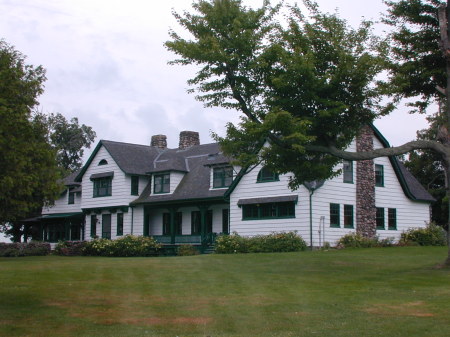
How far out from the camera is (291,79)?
19969mm

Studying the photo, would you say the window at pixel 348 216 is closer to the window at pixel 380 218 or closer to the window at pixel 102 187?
the window at pixel 380 218

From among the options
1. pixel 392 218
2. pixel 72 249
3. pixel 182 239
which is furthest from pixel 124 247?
pixel 392 218

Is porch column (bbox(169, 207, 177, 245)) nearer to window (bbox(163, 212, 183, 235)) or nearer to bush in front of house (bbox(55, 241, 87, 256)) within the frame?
window (bbox(163, 212, 183, 235))

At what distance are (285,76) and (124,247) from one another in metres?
21.6

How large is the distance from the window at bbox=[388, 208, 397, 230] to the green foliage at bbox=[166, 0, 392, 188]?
18.3m

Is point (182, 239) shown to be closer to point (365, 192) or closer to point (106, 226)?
point (106, 226)

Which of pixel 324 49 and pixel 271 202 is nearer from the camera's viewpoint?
pixel 324 49

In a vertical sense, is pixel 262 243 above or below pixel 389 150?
below

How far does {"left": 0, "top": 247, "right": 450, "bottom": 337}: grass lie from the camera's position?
37.7 ft

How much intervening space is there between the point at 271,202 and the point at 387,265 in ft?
41.3

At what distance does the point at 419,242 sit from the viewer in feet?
126

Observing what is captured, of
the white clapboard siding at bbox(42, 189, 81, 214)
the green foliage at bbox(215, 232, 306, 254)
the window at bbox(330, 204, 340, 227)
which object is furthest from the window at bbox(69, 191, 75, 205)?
the window at bbox(330, 204, 340, 227)

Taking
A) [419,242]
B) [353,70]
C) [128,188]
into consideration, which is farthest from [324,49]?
[128,188]

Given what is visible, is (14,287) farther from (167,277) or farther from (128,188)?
(128,188)
